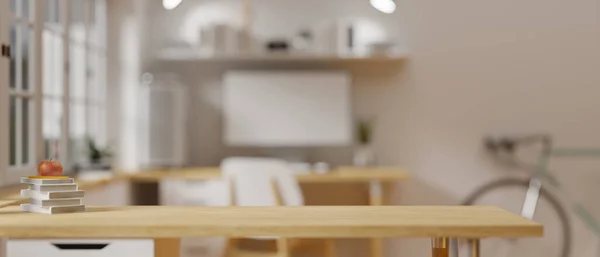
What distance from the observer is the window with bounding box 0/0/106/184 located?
3.48 meters

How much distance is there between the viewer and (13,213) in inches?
95.5

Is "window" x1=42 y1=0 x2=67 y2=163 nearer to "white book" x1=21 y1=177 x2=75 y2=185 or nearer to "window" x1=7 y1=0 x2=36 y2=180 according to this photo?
"window" x1=7 y1=0 x2=36 y2=180

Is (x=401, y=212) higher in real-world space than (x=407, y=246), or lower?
higher

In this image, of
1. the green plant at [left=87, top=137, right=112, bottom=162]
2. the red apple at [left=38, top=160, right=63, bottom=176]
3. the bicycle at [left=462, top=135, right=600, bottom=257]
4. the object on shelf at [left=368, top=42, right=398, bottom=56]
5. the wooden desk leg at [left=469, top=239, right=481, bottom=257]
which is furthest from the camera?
the bicycle at [left=462, top=135, right=600, bottom=257]

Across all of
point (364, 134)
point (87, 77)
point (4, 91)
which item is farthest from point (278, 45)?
point (4, 91)

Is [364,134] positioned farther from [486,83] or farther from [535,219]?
[535,219]

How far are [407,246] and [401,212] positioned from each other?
3.01m

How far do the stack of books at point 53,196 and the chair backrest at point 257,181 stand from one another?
5.93 feet

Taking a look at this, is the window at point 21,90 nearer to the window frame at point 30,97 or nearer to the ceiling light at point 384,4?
the window frame at point 30,97

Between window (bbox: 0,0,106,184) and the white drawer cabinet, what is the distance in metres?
1.09

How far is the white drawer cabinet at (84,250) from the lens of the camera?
2203mm

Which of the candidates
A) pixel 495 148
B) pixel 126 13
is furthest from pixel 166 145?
pixel 495 148

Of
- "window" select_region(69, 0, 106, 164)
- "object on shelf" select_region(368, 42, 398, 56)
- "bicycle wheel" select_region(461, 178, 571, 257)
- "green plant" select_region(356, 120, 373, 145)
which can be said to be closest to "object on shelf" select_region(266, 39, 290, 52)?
"object on shelf" select_region(368, 42, 398, 56)

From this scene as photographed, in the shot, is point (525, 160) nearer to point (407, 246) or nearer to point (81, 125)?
point (407, 246)
